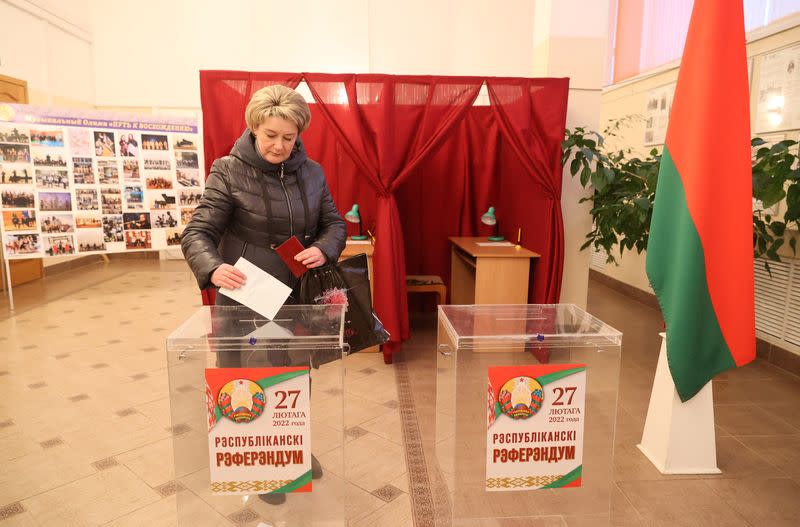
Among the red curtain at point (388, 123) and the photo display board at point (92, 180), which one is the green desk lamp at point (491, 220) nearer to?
the red curtain at point (388, 123)

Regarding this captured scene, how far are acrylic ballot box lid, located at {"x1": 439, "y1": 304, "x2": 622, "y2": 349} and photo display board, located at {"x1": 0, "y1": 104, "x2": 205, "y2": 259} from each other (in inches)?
187

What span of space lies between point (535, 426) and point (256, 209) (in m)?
1.13

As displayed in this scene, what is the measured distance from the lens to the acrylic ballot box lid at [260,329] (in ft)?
4.53

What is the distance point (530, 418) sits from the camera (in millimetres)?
1455

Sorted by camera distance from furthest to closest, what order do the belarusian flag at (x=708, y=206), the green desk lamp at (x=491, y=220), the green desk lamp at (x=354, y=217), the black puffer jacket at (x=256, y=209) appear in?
1. the green desk lamp at (x=491, y=220)
2. the green desk lamp at (x=354, y=217)
3. the belarusian flag at (x=708, y=206)
4. the black puffer jacket at (x=256, y=209)

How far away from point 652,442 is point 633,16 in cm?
499

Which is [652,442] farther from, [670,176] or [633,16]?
[633,16]

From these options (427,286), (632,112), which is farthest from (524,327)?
(632,112)

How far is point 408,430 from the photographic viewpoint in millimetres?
2697

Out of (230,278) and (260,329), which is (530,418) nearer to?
(260,329)

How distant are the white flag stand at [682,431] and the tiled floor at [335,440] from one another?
6 cm

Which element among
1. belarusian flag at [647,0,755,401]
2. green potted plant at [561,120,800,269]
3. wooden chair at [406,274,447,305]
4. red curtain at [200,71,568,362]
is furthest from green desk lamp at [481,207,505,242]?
belarusian flag at [647,0,755,401]

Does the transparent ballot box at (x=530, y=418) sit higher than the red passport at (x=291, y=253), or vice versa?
the red passport at (x=291, y=253)

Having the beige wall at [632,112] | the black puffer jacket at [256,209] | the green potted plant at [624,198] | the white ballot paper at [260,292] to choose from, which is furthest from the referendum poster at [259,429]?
the beige wall at [632,112]
